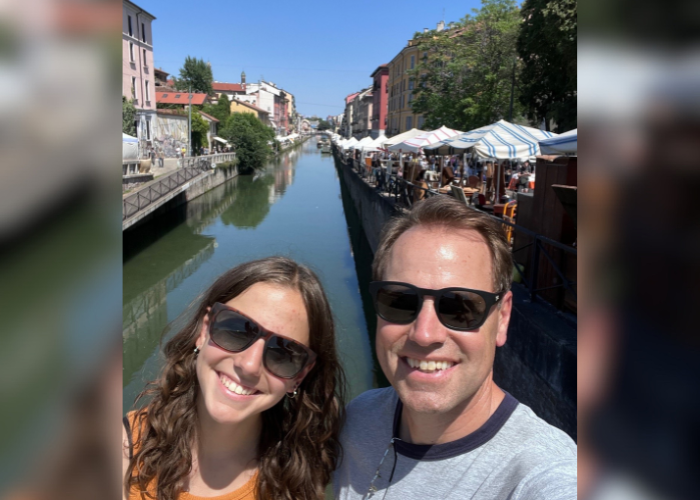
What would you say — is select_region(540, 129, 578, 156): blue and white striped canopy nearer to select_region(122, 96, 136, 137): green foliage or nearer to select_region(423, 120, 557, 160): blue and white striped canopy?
select_region(423, 120, 557, 160): blue and white striped canopy

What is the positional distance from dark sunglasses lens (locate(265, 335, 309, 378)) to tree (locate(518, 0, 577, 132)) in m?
13.0

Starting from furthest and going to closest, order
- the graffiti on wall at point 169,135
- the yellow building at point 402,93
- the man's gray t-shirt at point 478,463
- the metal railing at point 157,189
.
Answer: the yellow building at point 402,93
the graffiti on wall at point 169,135
the metal railing at point 157,189
the man's gray t-shirt at point 478,463

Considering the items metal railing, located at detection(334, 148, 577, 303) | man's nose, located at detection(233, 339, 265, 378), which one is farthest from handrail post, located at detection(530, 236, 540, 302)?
man's nose, located at detection(233, 339, 265, 378)

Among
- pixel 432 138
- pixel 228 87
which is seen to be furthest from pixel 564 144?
pixel 228 87

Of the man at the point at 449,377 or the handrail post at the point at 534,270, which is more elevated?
the man at the point at 449,377

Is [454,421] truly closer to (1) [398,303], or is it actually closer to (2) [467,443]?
(2) [467,443]

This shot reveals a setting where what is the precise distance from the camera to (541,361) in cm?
486

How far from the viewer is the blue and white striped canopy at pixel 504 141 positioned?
10.7 metres

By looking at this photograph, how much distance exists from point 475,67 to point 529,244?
2035 cm

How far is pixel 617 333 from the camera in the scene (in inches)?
14.9

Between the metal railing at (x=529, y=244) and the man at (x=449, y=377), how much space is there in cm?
19

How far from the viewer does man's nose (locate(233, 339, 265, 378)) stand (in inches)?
68.2

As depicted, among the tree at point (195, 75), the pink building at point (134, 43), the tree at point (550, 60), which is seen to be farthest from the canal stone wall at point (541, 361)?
the tree at point (195, 75)

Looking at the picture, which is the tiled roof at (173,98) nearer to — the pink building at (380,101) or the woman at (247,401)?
the pink building at (380,101)
